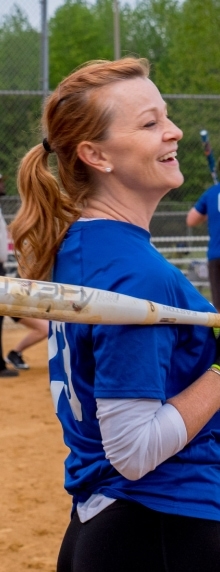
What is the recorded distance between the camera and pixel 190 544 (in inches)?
65.8

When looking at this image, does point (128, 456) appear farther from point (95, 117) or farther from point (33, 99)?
point (33, 99)

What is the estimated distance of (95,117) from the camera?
1804 millimetres

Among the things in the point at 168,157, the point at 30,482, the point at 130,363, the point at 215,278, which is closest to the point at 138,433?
the point at 130,363

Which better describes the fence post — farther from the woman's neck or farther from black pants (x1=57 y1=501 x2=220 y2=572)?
black pants (x1=57 y1=501 x2=220 y2=572)

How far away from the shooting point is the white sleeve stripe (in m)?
1.59

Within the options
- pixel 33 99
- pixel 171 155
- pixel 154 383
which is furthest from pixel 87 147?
pixel 33 99

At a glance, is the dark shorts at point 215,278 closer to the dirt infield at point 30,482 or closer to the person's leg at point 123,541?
the dirt infield at point 30,482

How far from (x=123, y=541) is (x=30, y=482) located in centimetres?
330

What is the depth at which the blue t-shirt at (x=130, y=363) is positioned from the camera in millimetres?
1588

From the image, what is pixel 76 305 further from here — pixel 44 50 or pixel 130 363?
pixel 44 50

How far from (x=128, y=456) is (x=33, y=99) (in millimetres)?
10980

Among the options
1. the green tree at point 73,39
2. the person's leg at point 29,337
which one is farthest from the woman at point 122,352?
the green tree at point 73,39

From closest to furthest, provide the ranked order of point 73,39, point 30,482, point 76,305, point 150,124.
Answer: point 76,305, point 150,124, point 30,482, point 73,39

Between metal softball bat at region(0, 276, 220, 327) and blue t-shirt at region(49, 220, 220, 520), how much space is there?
49 mm
